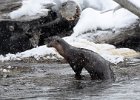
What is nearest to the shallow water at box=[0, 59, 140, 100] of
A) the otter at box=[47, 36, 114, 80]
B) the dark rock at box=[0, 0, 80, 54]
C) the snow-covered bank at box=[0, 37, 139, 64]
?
the otter at box=[47, 36, 114, 80]

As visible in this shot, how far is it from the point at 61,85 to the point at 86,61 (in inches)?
45.8


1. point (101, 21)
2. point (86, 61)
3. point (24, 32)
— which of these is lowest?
A: point (24, 32)

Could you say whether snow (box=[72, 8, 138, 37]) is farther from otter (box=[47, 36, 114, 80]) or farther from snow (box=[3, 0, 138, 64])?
otter (box=[47, 36, 114, 80])

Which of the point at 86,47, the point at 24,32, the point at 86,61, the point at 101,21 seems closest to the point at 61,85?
the point at 86,61

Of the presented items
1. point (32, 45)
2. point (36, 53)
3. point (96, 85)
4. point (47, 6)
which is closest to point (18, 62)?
point (36, 53)

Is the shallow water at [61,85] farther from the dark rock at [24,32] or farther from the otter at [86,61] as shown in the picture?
the dark rock at [24,32]

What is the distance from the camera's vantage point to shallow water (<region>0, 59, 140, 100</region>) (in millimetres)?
7863

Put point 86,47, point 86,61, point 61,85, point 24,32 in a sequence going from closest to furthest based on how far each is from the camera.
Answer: point 61,85 < point 86,61 < point 86,47 < point 24,32

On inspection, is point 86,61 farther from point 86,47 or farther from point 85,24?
point 85,24

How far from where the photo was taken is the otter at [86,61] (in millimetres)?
9672

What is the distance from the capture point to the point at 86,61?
10055 millimetres

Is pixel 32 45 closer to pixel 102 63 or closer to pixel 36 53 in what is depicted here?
pixel 36 53

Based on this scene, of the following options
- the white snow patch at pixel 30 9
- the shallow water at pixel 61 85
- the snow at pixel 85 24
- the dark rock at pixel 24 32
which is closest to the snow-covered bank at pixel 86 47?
the snow at pixel 85 24

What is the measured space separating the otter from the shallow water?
0.20 metres
